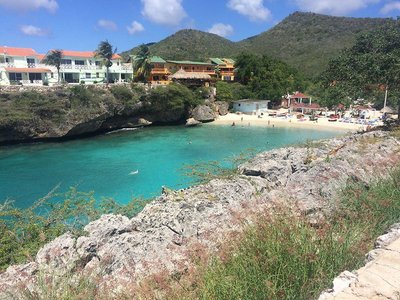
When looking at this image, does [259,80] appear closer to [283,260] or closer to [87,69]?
[87,69]

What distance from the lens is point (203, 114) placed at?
53250 mm

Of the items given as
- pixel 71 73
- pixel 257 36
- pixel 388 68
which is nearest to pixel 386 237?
pixel 388 68

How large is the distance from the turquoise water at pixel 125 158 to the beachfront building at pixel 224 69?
23164 millimetres

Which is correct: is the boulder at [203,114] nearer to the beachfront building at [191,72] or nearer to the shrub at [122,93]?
the beachfront building at [191,72]

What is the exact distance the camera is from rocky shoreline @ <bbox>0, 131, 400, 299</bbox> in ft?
15.8

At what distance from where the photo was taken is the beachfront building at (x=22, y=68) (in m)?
46.0

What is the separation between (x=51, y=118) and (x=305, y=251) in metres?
42.3

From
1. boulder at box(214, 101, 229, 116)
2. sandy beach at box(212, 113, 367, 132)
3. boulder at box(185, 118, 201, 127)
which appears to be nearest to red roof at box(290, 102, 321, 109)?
sandy beach at box(212, 113, 367, 132)

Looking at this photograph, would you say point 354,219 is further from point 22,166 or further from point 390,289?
point 22,166

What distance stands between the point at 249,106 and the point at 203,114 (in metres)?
11.9

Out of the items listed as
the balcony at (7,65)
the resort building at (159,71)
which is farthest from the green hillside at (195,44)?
the balcony at (7,65)

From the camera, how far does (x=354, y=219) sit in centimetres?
520

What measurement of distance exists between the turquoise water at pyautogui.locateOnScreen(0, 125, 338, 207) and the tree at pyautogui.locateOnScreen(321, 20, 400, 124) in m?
7.34

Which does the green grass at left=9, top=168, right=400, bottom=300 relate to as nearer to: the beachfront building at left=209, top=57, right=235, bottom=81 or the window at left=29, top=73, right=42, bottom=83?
the window at left=29, top=73, right=42, bottom=83
